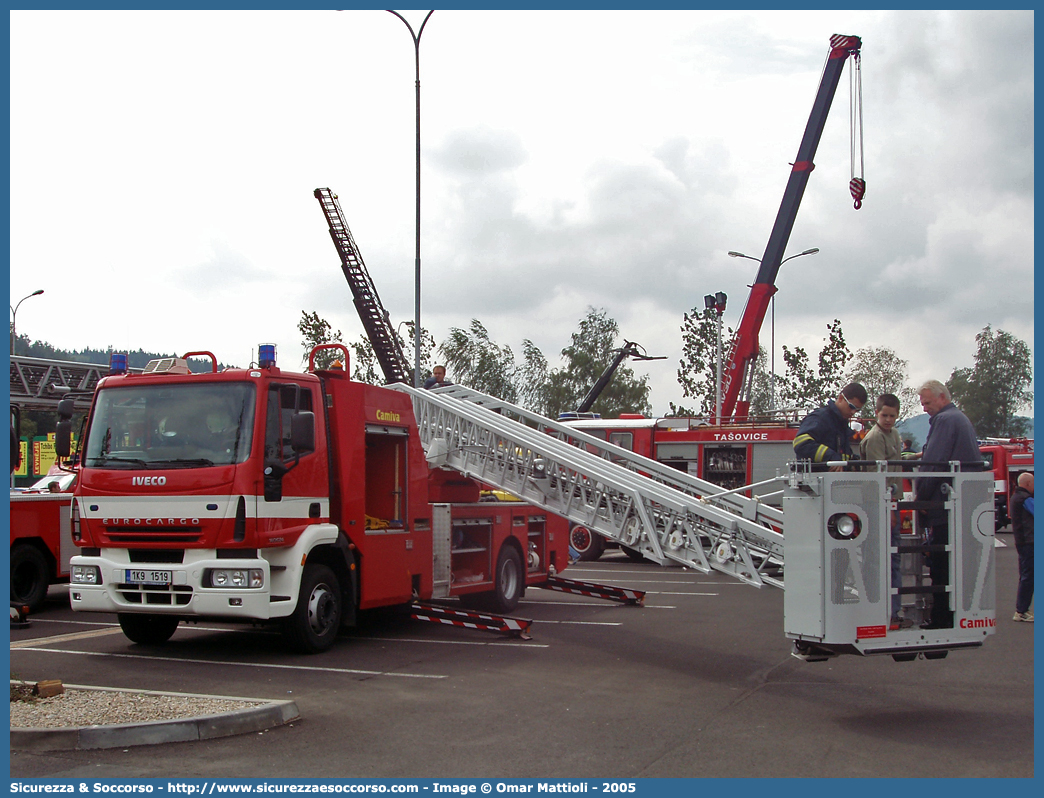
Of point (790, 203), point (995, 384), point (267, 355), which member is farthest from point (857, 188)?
point (995, 384)

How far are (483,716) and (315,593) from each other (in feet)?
10.1

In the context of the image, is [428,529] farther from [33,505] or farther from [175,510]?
[33,505]

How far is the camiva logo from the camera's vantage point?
7.36 metres

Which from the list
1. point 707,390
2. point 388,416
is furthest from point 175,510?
point 707,390

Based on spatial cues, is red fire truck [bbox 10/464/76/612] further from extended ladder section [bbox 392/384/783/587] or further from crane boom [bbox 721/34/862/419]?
crane boom [bbox 721/34/862/419]

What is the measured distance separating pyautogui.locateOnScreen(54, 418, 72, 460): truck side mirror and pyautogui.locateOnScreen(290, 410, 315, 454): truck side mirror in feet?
7.21

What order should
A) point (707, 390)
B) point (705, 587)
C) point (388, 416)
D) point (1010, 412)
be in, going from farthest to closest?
1. point (1010, 412)
2. point (707, 390)
3. point (705, 587)
4. point (388, 416)

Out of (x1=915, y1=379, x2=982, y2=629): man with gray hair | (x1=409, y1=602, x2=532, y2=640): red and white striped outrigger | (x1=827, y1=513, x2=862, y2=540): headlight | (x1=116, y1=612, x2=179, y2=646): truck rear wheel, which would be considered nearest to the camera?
(x1=827, y1=513, x2=862, y2=540): headlight

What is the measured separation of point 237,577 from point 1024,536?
9538 millimetres

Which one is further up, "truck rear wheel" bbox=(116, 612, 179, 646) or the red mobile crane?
the red mobile crane

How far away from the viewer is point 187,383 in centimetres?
952

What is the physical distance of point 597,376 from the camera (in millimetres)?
40750

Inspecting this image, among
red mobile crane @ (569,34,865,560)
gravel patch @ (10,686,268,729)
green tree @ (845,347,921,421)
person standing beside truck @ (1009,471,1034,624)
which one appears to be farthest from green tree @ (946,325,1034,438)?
gravel patch @ (10,686,268,729)

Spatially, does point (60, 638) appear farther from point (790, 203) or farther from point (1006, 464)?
point (1006, 464)
